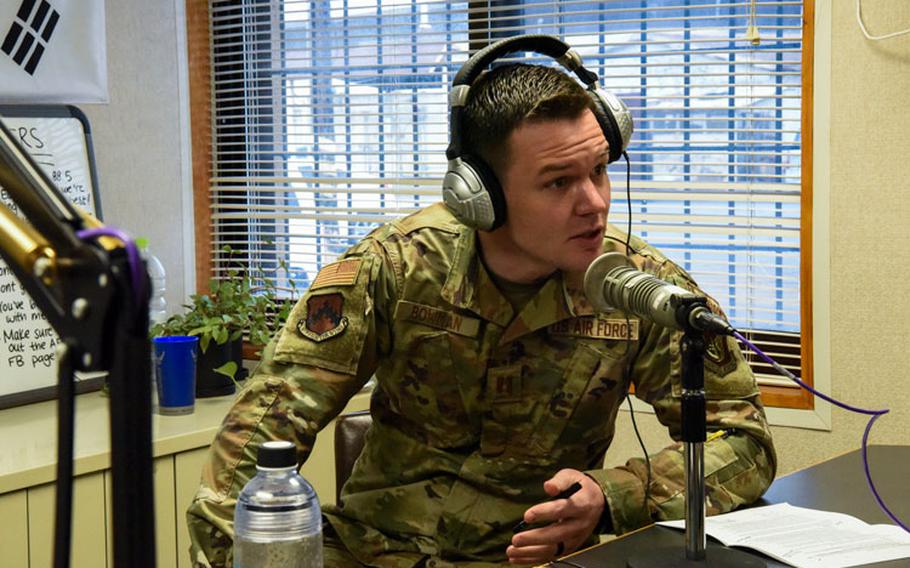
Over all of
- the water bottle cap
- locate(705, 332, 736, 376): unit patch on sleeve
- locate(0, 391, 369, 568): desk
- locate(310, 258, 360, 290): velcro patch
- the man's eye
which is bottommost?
locate(0, 391, 369, 568): desk

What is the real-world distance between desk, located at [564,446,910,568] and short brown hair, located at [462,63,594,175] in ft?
1.97

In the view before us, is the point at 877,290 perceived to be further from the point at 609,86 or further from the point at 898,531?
the point at 898,531

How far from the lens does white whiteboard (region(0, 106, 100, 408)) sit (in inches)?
99.4

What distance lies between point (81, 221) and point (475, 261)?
1.28 meters

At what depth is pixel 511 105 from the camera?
163 cm

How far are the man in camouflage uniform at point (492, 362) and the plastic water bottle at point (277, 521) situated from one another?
406 millimetres

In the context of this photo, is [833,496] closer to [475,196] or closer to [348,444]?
[475,196]

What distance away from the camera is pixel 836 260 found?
233 cm

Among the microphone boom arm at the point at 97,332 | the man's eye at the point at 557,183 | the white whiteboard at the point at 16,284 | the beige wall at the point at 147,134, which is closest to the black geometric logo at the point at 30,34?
the white whiteboard at the point at 16,284

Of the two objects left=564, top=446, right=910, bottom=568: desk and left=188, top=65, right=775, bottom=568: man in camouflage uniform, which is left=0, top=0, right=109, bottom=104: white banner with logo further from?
left=564, top=446, right=910, bottom=568: desk

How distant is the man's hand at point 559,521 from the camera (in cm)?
135

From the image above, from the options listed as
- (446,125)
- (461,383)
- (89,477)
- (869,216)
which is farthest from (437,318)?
(446,125)

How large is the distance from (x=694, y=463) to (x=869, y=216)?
1294 mm

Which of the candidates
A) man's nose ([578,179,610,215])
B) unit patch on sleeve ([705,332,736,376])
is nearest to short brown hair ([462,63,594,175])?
man's nose ([578,179,610,215])
